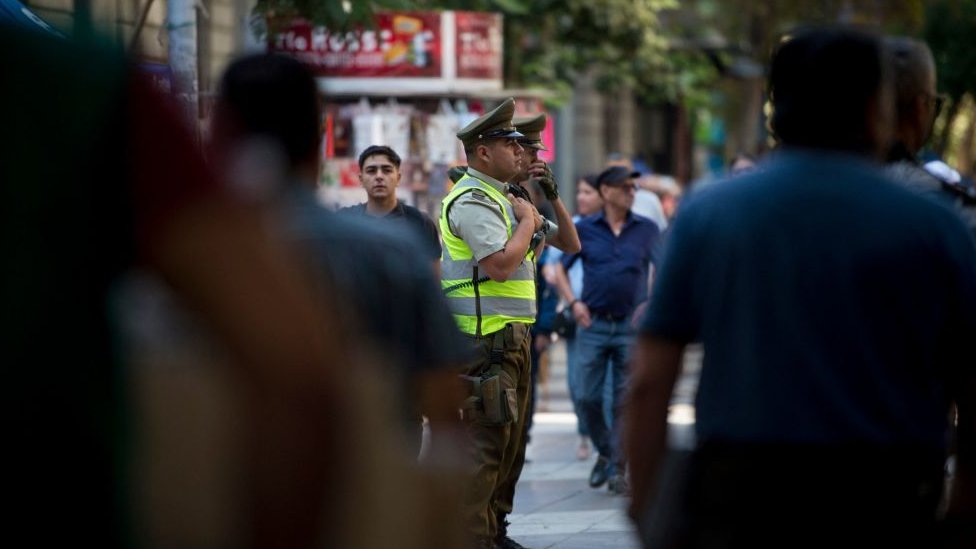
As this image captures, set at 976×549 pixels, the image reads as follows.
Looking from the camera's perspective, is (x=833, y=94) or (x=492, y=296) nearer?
(x=833, y=94)

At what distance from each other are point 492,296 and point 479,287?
69mm

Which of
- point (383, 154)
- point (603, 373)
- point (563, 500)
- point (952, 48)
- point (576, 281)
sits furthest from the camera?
point (952, 48)

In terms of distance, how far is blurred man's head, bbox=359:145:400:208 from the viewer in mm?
8812

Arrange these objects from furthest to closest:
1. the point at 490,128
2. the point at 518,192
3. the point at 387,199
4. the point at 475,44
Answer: the point at 475,44 → the point at 387,199 → the point at 518,192 → the point at 490,128

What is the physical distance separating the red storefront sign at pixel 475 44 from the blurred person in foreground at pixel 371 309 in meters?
14.5

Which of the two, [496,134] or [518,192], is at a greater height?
[496,134]

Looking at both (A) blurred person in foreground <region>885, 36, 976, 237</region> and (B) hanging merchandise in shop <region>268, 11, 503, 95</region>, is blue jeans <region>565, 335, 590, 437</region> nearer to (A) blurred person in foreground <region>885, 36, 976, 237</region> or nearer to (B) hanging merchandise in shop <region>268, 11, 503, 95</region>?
(A) blurred person in foreground <region>885, 36, 976, 237</region>

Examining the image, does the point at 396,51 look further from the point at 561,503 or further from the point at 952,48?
the point at 952,48

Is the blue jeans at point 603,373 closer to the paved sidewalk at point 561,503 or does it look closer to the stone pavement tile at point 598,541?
the paved sidewalk at point 561,503

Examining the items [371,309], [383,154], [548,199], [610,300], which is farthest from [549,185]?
[371,309]

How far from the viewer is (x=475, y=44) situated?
58.4 feet

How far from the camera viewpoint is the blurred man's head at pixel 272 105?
2.89m

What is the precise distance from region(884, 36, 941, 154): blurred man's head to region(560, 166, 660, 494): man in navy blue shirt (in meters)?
4.79

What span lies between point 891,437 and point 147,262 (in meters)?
1.44
